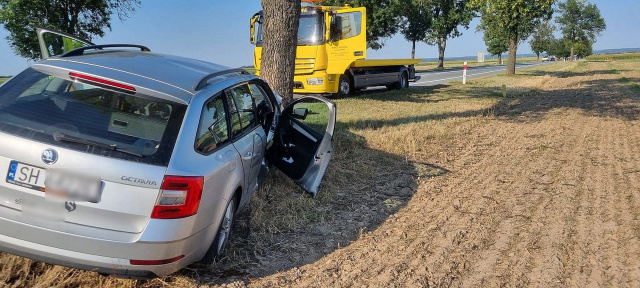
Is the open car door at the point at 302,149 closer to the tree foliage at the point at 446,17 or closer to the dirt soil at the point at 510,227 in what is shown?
the dirt soil at the point at 510,227

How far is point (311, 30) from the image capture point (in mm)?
15602

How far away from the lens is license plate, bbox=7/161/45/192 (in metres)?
3.03

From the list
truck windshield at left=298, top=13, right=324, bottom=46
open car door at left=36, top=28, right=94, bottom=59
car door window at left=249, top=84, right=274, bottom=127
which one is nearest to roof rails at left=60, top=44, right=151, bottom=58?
open car door at left=36, top=28, right=94, bottom=59

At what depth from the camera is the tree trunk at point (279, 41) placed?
7934 mm

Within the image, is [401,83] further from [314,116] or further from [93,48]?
[93,48]

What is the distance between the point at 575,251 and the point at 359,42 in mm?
11979

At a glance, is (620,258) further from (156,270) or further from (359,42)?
(359,42)

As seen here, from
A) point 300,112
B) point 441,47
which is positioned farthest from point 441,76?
point 300,112

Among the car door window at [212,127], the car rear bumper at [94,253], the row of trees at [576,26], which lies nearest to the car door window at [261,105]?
the car door window at [212,127]

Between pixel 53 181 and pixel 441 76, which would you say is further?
pixel 441 76

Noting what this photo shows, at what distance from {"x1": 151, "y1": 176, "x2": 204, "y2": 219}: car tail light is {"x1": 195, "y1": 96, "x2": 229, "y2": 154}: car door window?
0.29 meters

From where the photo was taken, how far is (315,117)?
11.3 meters

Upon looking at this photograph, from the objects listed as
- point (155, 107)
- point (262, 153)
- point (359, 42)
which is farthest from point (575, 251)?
point (359, 42)

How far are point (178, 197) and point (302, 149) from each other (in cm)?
265
